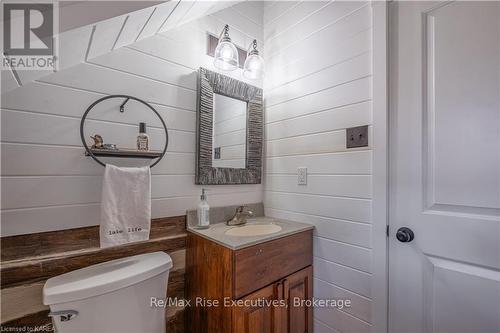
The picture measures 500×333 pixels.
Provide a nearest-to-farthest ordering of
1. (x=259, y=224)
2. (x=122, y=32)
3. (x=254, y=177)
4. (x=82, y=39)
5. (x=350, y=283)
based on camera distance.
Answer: (x=82, y=39) < (x=122, y=32) < (x=350, y=283) < (x=259, y=224) < (x=254, y=177)

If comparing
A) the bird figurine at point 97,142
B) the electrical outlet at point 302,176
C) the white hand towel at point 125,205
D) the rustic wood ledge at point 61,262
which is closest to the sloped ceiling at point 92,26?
the bird figurine at point 97,142

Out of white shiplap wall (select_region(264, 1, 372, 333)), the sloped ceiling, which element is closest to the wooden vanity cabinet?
white shiplap wall (select_region(264, 1, 372, 333))

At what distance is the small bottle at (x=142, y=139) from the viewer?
3.65ft

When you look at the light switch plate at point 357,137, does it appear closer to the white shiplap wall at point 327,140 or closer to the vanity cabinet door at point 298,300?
the white shiplap wall at point 327,140

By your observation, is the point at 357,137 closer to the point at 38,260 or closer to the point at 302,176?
the point at 302,176

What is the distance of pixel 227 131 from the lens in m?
1.51

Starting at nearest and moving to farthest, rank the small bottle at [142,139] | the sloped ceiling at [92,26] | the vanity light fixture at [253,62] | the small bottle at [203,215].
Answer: the sloped ceiling at [92,26]
the small bottle at [142,139]
the small bottle at [203,215]
the vanity light fixture at [253,62]

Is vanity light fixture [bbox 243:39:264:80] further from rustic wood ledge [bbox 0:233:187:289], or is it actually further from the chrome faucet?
rustic wood ledge [bbox 0:233:187:289]

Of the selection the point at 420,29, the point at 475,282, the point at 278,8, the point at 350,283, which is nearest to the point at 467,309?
the point at 475,282

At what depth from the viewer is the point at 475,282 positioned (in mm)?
878

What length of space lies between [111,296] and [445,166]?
141 cm

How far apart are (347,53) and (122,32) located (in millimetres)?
1056

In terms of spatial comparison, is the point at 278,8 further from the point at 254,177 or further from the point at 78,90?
the point at 78,90

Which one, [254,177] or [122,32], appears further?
[254,177]
